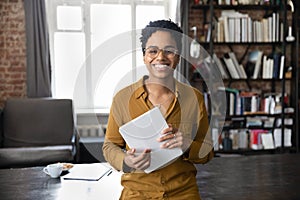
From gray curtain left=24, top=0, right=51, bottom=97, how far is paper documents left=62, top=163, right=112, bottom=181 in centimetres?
241

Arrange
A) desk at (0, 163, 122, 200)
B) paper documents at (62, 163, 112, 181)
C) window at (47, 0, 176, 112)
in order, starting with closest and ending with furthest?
1. desk at (0, 163, 122, 200)
2. paper documents at (62, 163, 112, 181)
3. window at (47, 0, 176, 112)

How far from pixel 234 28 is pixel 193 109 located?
3.37 metres

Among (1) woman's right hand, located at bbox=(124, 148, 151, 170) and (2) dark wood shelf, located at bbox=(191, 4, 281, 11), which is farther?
(2) dark wood shelf, located at bbox=(191, 4, 281, 11)

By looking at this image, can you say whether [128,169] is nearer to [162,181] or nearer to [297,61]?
[162,181]

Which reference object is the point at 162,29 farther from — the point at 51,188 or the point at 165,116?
the point at 51,188

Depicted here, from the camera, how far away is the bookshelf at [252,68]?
166 inches

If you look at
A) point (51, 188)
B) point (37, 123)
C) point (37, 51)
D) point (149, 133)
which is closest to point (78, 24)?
point (37, 51)

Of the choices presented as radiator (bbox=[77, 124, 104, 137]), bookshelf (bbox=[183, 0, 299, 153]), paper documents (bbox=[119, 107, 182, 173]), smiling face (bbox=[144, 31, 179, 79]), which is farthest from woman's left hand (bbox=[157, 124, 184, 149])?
bookshelf (bbox=[183, 0, 299, 153])

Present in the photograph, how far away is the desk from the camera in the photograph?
153 cm

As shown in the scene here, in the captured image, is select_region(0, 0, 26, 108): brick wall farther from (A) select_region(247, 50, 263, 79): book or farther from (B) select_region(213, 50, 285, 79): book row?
(A) select_region(247, 50, 263, 79): book

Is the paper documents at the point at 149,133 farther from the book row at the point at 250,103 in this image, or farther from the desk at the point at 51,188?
the book row at the point at 250,103

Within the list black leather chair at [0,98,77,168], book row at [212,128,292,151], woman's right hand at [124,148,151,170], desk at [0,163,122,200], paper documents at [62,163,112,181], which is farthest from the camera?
book row at [212,128,292,151]

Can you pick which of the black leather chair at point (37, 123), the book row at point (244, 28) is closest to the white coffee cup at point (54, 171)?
the black leather chair at point (37, 123)

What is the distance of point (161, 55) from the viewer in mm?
998
